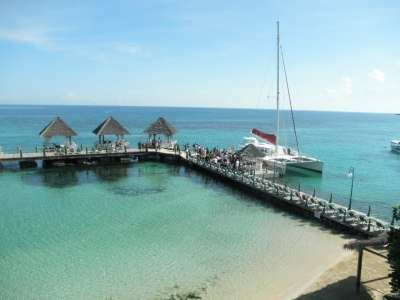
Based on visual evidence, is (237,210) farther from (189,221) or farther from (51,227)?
(51,227)

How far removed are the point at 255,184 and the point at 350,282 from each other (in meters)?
12.7

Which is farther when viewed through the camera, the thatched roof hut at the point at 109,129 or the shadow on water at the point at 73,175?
the thatched roof hut at the point at 109,129

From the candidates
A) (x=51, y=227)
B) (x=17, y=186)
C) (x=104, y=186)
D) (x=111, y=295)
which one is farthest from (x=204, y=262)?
(x=17, y=186)

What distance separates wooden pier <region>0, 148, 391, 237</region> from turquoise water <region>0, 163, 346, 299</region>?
1045 millimetres

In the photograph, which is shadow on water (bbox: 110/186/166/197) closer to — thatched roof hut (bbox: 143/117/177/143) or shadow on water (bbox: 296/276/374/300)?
thatched roof hut (bbox: 143/117/177/143)

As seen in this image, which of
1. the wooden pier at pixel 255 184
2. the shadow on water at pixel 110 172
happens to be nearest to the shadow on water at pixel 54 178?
the shadow on water at pixel 110 172

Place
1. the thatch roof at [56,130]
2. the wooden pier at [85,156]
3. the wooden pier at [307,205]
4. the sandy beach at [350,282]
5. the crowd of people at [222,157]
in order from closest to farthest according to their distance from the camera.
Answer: the sandy beach at [350,282] → the wooden pier at [307,205] → the crowd of people at [222,157] → the wooden pier at [85,156] → the thatch roof at [56,130]

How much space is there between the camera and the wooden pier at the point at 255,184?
56.4 ft

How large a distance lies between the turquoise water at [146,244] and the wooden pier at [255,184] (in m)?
1.05

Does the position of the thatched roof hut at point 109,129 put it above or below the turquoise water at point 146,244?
above

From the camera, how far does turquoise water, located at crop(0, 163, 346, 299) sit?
40.5 ft

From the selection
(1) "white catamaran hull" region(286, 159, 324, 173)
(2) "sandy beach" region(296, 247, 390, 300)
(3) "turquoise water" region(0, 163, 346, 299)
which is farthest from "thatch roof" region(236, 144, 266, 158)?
(2) "sandy beach" region(296, 247, 390, 300)

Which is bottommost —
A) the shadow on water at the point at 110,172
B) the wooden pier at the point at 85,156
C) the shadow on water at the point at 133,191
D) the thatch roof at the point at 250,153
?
the shadow on water at the point at 133,191

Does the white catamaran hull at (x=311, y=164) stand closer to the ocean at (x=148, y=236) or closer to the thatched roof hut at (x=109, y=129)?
the ocean at (x=148, y=236)
